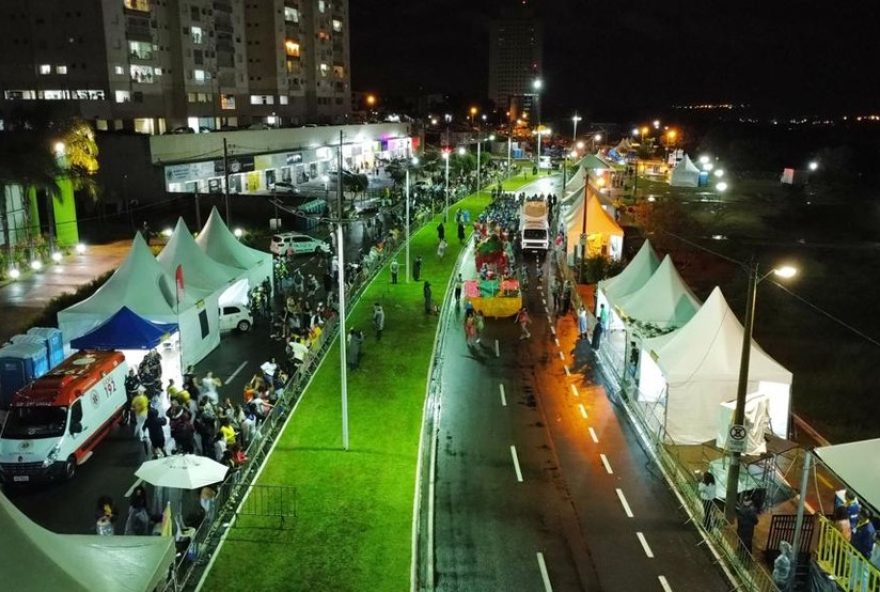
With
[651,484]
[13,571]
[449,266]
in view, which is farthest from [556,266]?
[13,571]

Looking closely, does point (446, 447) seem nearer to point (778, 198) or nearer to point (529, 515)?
point (529, 515)

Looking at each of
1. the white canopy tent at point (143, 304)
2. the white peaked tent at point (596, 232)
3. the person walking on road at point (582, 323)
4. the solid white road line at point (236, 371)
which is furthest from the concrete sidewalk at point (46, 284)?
the white peaked tent at point (596, 232)

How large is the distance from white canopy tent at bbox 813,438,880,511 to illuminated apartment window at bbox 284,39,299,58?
89133mm

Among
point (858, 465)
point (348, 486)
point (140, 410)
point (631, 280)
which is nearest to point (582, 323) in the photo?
point (631, 280)

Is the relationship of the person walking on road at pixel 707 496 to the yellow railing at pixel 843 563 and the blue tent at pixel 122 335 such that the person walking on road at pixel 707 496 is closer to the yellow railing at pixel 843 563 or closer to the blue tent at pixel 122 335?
the yellow railing at pixel 843 563

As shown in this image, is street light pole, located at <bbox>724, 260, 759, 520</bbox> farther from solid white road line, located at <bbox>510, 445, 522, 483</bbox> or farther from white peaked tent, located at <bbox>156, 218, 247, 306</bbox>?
white peaked tent, located at <bbox>156, 218, 247, 306</bbox>

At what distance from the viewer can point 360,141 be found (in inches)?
3150

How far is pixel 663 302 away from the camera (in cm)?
2111

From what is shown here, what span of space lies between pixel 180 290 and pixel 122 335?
2787 mm

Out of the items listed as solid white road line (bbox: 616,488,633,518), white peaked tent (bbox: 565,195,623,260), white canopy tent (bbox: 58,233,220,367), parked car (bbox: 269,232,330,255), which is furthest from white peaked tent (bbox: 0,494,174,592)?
parked car (bbox: 269,232,330,255)

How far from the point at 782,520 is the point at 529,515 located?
179 inches

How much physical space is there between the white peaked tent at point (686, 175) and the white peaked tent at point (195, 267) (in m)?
62.7

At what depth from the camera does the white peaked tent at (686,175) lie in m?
76.2

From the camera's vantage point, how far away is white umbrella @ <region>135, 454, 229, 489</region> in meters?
12.0
